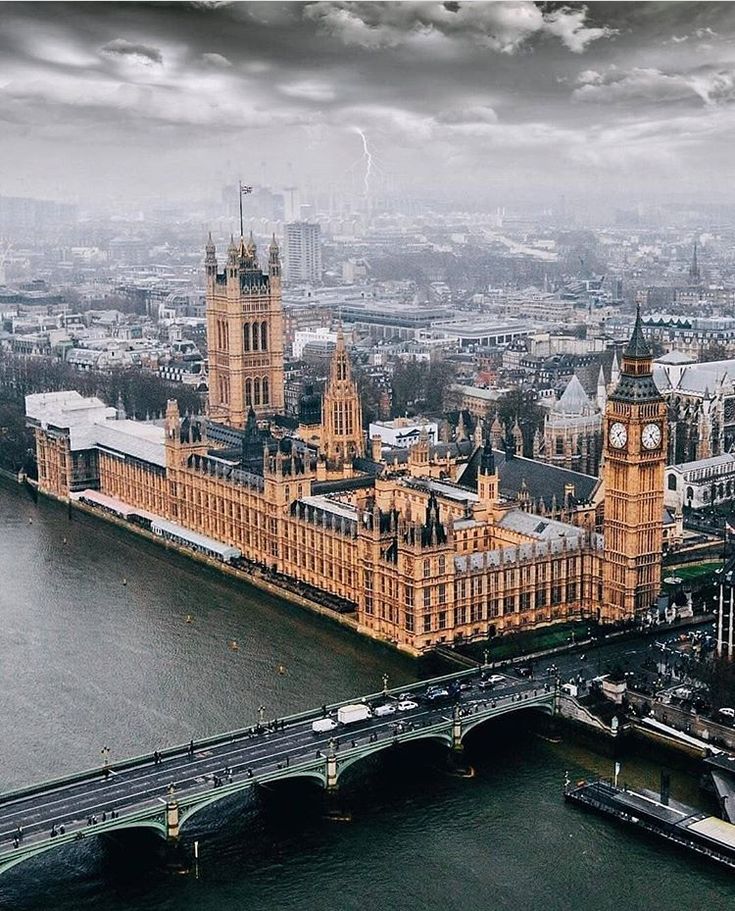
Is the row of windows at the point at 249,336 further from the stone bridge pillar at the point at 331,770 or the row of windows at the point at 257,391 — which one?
the stone bridge pillar at the point at 331,770

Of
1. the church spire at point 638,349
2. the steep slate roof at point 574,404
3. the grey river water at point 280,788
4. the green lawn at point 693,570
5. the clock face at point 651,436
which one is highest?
the church spire at point 638,349

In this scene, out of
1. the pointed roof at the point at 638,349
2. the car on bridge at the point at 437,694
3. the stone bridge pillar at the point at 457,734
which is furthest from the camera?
the pointed roof at the point at 638,349

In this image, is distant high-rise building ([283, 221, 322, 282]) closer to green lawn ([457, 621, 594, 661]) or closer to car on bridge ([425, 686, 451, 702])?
green lawn ([457, 621, 594, 661])

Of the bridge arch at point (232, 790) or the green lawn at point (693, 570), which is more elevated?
the green lawn at point (693, 570)

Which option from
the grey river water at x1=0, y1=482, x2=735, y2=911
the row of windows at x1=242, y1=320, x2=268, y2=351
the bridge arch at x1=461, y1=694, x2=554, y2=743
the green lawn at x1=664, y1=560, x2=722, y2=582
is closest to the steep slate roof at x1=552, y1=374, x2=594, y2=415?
the green lawn at x1=664, y1=560, x2=722, y2=582

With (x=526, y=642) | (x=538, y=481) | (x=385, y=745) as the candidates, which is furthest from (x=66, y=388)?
(x=385, y=745)

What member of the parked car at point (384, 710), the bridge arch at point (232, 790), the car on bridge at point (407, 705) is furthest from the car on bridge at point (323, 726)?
the car on bridge at point (407, 705)

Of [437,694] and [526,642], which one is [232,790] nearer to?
[437,694]

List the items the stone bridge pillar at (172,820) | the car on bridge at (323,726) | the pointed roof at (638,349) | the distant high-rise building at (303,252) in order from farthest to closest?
the distant high-rise building at (303,252)
the pointed roof at (638,349)
the car on bridge at (323,726)
the stone bridge pillar at (172,820)
